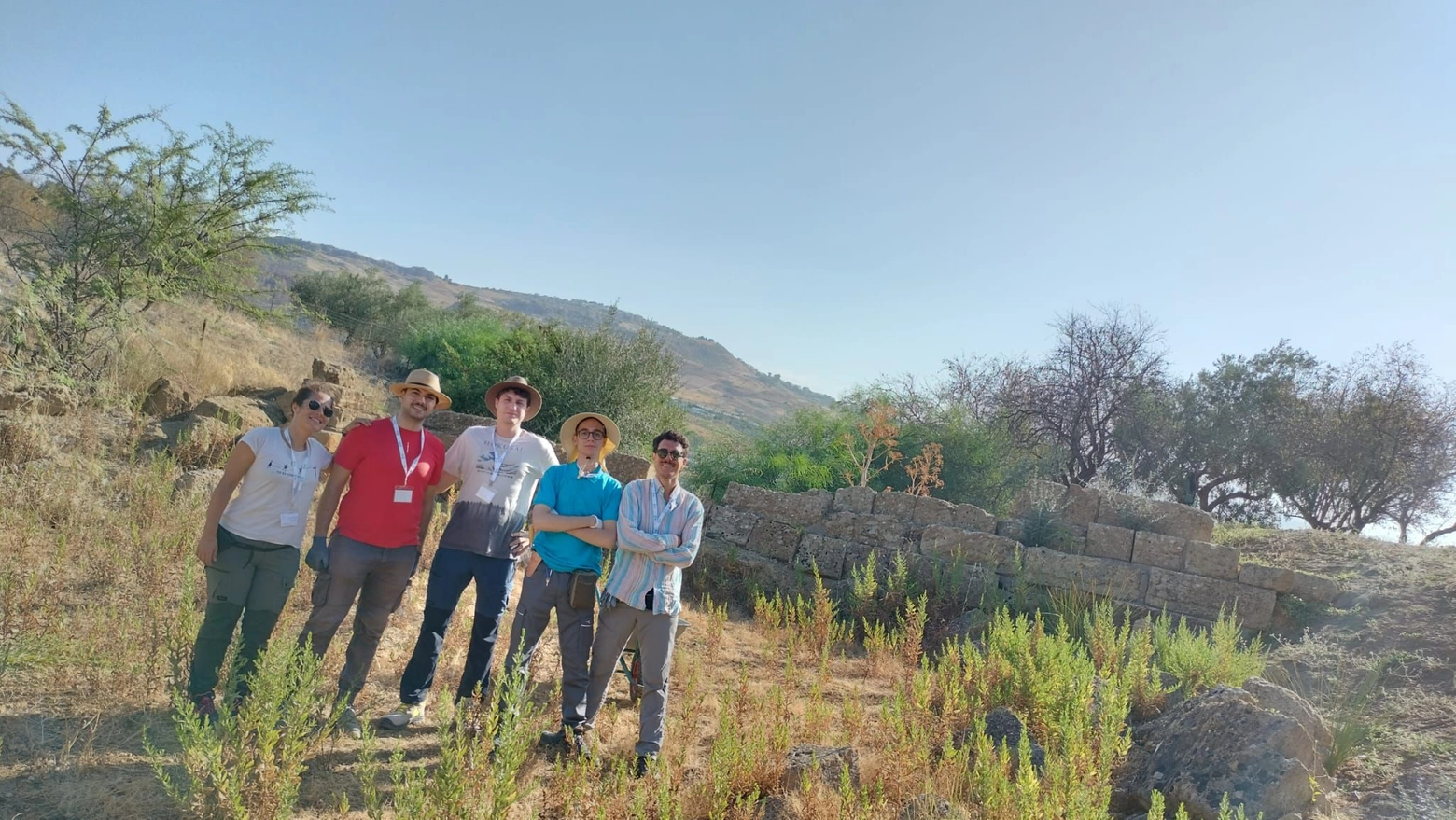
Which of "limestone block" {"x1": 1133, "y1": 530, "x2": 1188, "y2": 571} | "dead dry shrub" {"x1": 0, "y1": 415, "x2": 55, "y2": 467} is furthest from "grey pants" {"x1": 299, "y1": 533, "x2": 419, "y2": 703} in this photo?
"limestone block" {"x1": 1133, "y1": 530, "x2": 1188, "y2": 571}

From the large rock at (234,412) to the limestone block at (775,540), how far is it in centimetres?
565

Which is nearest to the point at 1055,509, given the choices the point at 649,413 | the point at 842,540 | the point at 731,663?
the point at 842,540

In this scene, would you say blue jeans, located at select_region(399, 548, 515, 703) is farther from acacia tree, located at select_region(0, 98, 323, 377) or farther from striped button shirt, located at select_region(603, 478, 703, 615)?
acacia tree, located at select_region(0, 98, 323, 377)

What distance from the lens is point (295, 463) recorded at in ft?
12.5

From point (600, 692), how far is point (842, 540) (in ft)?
17.7

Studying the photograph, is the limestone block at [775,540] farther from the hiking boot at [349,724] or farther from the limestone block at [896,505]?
the hiking boot at [349,724]

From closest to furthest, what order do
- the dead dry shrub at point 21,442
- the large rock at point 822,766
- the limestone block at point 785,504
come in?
the large rock at point 822,766, the dead dry shrub at point 21,442, the limestone block at point 785,504

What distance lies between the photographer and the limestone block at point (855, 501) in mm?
9250

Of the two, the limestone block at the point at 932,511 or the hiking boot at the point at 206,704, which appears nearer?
the hiking boot at the point at 206,704

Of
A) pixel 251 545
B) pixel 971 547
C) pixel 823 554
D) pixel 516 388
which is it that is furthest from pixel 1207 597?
pixel 251 545

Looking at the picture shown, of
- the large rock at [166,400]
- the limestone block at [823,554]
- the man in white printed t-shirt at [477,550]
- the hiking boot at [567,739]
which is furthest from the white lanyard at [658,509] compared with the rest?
the large rock at [166,400]

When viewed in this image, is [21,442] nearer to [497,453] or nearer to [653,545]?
[497,453]

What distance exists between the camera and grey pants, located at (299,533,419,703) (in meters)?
3.87

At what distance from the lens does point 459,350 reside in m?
15.7
